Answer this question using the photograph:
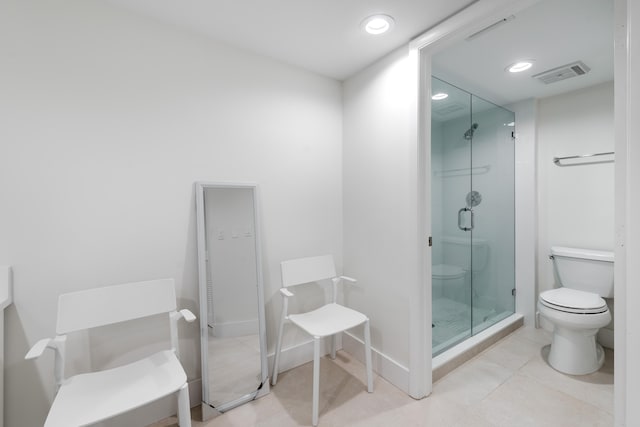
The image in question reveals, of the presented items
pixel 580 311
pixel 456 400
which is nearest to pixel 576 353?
pixel 580 311

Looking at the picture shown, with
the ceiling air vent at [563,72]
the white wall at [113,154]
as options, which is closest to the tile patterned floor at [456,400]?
the white wall at [113,154]

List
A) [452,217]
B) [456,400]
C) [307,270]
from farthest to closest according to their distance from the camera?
1. [452,217]
2. [307,270]
3. [456,400]

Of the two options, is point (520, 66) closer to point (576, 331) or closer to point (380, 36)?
point (380, 36)

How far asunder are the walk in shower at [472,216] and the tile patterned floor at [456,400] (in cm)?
53

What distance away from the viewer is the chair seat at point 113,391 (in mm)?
1066

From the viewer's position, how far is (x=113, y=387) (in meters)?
1.24

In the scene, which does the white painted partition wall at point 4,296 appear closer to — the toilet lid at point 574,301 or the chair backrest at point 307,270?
the chair backrest at point 307,270

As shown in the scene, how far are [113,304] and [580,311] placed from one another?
2953 millimetres

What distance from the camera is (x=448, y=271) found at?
2.81m

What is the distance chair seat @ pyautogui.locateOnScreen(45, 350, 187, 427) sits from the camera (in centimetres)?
107

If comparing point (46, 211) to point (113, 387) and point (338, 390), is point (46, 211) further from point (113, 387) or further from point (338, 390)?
point (338, 390)

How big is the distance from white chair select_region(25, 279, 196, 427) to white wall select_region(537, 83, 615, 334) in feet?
10.5

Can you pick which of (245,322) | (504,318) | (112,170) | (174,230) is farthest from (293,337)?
(504,318)

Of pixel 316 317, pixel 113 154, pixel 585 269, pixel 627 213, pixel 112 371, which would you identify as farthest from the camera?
pixel 585 269
